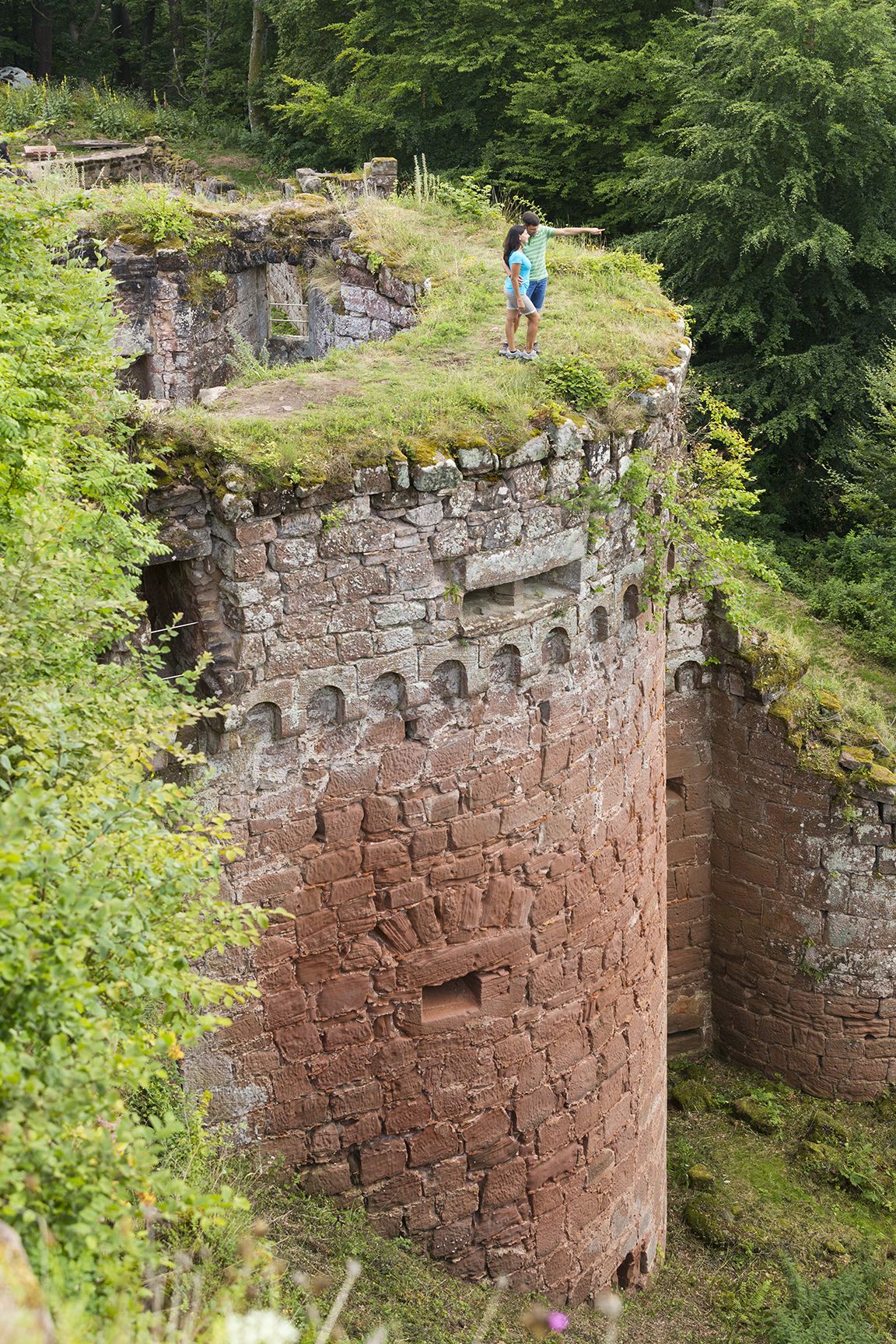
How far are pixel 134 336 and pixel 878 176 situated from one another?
38.5 feet

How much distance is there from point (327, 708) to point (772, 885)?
21.2 ft

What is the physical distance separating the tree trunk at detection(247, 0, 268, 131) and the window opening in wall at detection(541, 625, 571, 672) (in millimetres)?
24717

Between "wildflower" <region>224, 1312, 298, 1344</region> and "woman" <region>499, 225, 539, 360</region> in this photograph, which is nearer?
"wildflower" <region>224, 1312, 298, 1344</region>

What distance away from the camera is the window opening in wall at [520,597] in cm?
813

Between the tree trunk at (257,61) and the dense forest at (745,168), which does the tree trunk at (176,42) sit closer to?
the tree trunk at (257,61)

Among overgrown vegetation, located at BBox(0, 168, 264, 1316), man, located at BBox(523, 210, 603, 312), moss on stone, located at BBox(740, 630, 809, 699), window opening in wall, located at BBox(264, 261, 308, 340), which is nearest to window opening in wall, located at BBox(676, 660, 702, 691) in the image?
moss on stone, located at BBox(740, 630, 809, 699)

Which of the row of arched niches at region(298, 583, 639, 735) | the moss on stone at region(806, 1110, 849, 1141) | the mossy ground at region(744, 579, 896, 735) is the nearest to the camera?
the row of arched niches at region(298, 583, 639, 735)

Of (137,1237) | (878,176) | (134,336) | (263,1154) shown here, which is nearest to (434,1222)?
(263,1154)

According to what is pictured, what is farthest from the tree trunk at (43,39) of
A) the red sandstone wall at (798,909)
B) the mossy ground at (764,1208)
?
the mossy ground at (764,1208)

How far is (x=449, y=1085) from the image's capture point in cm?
873

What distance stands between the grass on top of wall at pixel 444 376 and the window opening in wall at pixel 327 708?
119 cm

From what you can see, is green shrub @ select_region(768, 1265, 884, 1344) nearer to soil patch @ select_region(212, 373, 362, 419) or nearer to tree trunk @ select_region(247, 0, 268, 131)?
soil patch @ select_region(212, 373, 362, 419)

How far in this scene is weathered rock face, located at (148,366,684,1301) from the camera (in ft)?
24.8

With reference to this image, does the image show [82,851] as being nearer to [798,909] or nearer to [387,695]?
[387,695]
